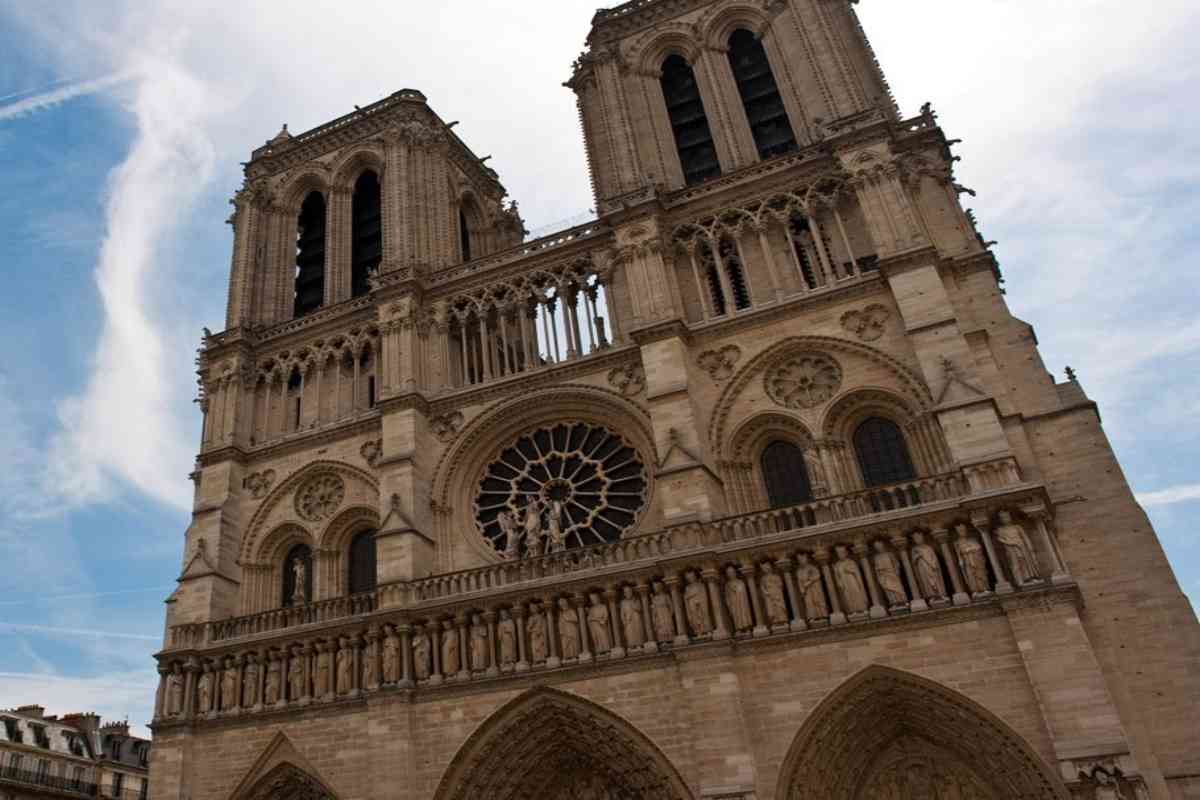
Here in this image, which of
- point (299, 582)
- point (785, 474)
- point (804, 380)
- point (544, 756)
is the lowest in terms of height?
point (544, 756)

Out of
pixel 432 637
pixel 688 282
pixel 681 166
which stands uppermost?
pixel 681 166

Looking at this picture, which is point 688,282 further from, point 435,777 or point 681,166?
point 435,777

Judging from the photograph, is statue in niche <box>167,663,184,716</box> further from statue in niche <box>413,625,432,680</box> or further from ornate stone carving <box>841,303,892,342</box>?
ornate stone carving <box>841,303,892,342</box>

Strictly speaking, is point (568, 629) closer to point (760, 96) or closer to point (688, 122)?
point (688, 122)

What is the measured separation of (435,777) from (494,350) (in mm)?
8933

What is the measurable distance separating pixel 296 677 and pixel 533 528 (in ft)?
17.1

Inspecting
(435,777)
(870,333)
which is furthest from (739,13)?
(435,777)

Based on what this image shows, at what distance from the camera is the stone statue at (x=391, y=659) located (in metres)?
15.6

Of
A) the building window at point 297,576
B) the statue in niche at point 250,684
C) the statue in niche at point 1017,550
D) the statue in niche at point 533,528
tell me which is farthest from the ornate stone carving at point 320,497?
the statue in niche at point 1017,550

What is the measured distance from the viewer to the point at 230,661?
Answer: 1741 cm

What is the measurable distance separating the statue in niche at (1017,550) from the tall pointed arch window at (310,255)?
17563 mm

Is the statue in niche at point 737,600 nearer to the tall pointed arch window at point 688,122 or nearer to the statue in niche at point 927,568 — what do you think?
the statue in niche at point 927,568

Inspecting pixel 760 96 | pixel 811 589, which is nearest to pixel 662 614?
pixel 811 589

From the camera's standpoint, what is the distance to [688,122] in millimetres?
21906
